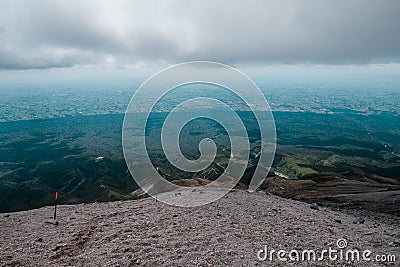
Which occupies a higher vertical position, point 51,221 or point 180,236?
point 180,236

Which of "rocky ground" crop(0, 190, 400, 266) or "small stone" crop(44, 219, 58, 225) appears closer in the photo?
"rocky ground" crop(0, 190, 400, 266)

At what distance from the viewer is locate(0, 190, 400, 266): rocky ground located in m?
11.9

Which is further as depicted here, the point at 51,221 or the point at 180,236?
the point at 51,221

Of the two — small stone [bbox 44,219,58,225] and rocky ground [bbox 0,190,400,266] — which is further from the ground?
rocky ground [bbox 0,190,400,266]

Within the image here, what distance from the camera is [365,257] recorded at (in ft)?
37.7

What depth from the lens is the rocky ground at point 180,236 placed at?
11.9 meters

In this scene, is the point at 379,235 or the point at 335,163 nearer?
the point at 379,235

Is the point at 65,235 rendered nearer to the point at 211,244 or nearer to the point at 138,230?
the point at 138,230

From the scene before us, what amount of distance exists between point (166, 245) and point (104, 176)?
135 metres

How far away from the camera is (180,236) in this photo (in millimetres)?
14047

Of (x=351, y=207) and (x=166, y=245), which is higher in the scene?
(x=166, y=245)

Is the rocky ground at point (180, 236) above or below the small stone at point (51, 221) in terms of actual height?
above

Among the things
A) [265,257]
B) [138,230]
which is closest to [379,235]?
[265,257]

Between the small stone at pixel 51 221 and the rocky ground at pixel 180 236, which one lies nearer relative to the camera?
the rocky ground at pixel 180 236
